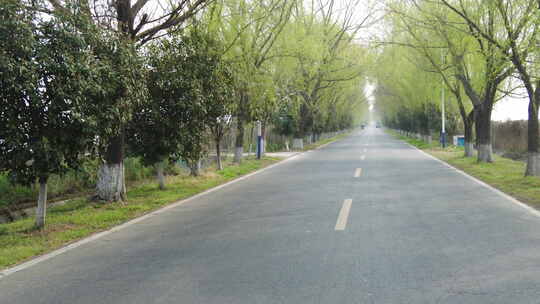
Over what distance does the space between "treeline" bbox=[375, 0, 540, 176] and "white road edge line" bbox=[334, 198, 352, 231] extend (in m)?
6.02

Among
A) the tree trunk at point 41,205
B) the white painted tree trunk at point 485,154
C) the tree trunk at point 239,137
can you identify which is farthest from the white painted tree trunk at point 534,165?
→ the tree trunk at point 41,205

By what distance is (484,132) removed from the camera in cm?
1903

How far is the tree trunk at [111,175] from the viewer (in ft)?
33.9

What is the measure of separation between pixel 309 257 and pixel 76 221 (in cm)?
483

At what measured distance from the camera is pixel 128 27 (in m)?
10.6

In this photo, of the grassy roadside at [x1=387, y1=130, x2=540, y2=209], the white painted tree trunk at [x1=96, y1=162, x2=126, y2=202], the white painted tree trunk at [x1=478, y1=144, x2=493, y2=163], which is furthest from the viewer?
the white painted tree trunk at [x1=478, y1=144, x2=493, y2=163]

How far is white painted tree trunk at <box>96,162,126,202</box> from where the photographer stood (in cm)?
1033

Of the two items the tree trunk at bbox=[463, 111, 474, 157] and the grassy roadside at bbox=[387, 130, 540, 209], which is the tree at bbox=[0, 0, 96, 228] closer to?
the grassy roadside at bbox=[387, 130, 540, 209]

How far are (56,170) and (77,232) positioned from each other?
106 centimetres

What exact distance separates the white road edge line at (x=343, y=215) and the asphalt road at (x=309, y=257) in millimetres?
48

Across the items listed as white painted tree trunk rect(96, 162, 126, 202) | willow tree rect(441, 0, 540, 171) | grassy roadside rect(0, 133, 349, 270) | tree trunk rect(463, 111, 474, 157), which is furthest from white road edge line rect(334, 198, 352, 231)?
tree trunk rect(463, 111, 474, 157)

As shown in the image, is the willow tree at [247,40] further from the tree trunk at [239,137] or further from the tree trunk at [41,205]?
the tree trunk at [41,205]

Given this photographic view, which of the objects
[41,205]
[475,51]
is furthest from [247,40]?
[41,205]

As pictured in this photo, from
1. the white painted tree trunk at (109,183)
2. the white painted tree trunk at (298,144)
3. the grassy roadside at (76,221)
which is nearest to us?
the grassy roadside at (76,221)
